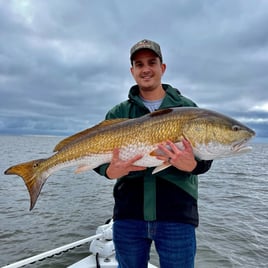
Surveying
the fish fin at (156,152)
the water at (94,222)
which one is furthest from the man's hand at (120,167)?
the water at (94,222)

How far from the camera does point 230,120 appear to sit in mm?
3074

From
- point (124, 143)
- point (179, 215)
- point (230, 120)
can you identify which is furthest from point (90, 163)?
point (230, 120)

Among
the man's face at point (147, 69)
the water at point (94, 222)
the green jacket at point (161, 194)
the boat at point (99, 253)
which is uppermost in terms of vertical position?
the man's face at point (147, 69)

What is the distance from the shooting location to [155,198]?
9.86ft

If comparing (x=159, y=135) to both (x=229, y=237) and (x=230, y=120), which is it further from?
(x=229, y=237)

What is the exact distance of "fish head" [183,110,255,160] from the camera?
2953mm

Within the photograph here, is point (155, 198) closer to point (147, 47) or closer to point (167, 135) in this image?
point (167, 135)

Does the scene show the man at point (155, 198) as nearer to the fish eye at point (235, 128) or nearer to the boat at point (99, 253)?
the fish eye at point (235, 128)

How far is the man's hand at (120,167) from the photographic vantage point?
2951 millimetres

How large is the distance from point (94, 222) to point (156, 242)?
8990 mm

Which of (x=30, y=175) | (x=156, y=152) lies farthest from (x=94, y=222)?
(x=156, y=152)

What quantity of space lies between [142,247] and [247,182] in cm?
2031

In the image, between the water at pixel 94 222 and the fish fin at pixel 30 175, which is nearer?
the fish fin at pixel 30 175

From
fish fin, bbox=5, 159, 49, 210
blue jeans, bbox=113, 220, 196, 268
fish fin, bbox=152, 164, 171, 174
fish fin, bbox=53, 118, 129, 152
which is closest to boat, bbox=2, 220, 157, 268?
fish fin, bbox=5, 159, 49, 210
